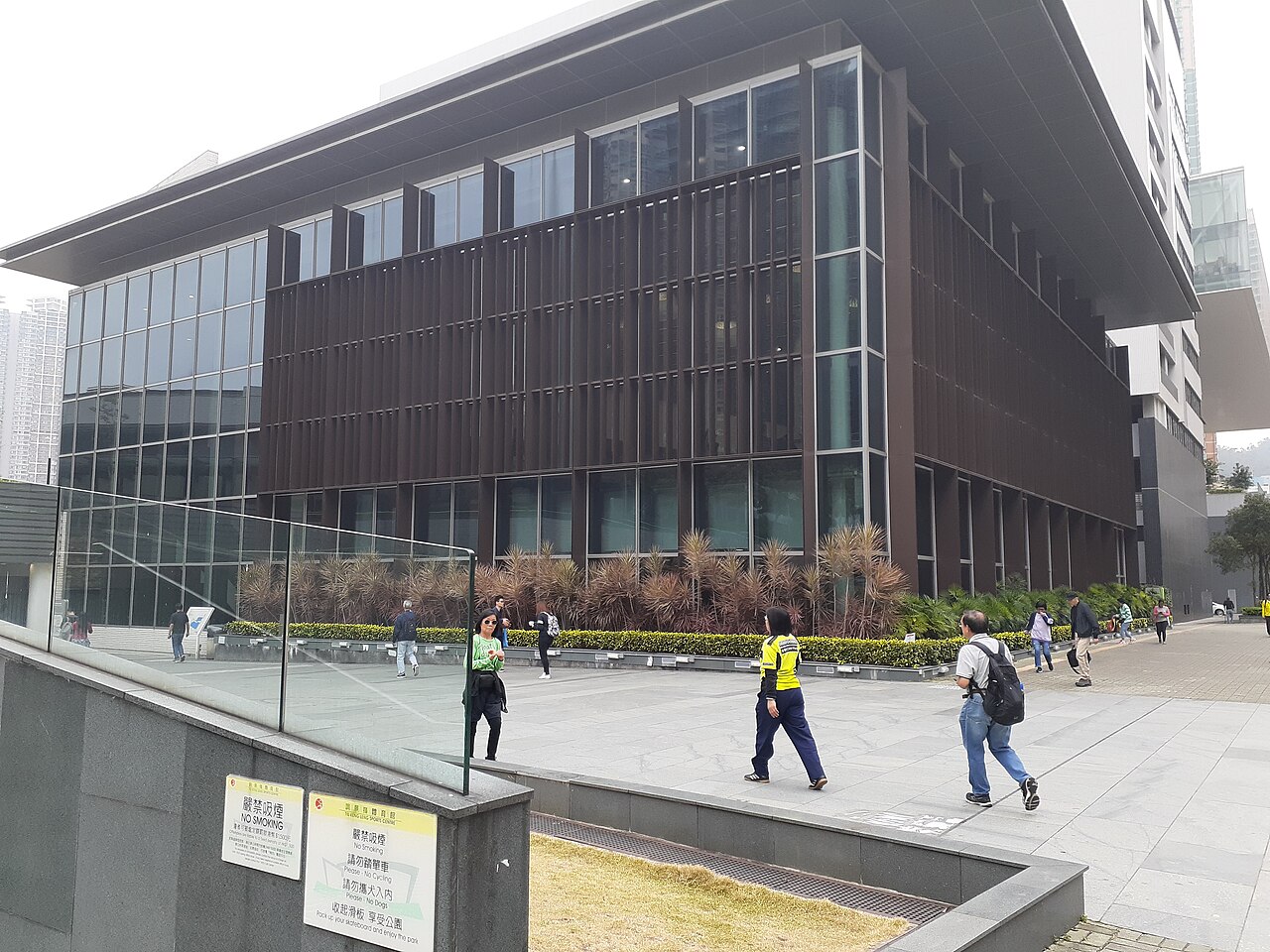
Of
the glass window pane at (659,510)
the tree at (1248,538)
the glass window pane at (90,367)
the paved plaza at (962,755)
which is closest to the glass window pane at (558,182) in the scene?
the glass window pane at (659,510)

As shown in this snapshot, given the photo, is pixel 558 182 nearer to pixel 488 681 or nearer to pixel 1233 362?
pixel 488 681

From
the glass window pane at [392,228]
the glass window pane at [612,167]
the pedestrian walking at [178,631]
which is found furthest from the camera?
the glass window pane at [392,228]

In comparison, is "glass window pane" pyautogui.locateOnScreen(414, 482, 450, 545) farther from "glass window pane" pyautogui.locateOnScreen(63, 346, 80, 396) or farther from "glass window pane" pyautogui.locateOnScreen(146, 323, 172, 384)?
"glass window pane" pyautogui.locateOnScreen(63, 346, 80, 396)

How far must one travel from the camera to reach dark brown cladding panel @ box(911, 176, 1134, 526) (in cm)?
2762

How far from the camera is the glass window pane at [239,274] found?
3906cm

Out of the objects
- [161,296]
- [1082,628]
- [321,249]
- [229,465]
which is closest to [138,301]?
[161,296]

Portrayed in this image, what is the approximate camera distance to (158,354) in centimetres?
Result: 4203

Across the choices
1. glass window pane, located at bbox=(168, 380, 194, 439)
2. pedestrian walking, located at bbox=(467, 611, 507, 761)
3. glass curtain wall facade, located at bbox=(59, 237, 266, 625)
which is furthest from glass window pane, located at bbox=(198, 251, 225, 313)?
pedestrian walking, located at bbox=(467, 611, 507, 761)

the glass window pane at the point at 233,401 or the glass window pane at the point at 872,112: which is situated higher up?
the glass window pane at the point at 872,112

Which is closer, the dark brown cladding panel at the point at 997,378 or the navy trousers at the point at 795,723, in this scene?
the navy trousers at the point at 795,723

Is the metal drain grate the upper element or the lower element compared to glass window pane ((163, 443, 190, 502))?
lower

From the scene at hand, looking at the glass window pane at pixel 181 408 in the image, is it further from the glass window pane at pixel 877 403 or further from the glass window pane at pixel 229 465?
the glass window pane at pixel 877 403

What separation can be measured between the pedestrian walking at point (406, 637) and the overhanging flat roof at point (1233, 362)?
70223 mm

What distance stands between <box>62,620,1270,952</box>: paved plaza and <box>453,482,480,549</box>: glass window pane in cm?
1139
